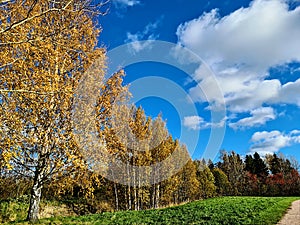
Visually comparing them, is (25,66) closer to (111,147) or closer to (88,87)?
(88,87)

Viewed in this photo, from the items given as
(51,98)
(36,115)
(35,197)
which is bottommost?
(35,197)

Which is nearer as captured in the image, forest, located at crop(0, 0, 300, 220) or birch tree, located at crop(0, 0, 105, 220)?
forest, located at crop(0, 0, 300, 220)

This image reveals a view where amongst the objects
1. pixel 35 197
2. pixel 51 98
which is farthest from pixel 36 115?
pixel 35 197

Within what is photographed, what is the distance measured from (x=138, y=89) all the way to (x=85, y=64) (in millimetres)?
7631

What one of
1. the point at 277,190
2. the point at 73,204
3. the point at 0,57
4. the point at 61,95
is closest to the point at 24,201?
the point at 73,204

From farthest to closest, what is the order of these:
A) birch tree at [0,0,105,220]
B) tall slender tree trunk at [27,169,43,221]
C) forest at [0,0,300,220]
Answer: tall slender tree trunk at [27,169,43,221]
birch tree at [0,0,105,220]
forest at [0,0,300,220]

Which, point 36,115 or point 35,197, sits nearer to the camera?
point 36,115

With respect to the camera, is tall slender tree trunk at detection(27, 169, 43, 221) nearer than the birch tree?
No

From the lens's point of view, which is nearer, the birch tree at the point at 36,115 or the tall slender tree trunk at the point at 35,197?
the birch tree at the point at 36,115

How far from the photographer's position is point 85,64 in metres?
10.6

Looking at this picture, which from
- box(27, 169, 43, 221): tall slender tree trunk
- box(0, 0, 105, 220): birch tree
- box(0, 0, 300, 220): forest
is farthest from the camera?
box(27, 169, 43, 221): tall slender tree trunk

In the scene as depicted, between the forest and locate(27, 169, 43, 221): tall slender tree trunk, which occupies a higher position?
the forest

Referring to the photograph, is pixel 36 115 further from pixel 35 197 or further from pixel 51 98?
pixel 35 197

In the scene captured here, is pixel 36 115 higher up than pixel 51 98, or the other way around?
pixel 51 98
